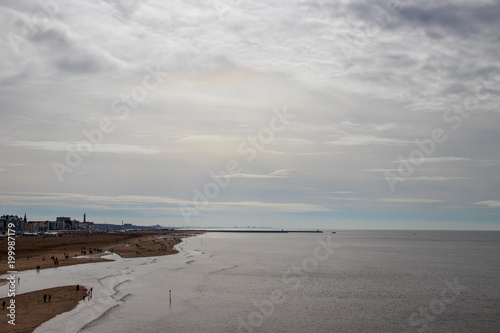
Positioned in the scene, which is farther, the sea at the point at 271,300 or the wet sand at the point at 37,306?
the sea at the point at 271,300

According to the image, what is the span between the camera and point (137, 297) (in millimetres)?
59625

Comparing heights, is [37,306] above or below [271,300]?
above

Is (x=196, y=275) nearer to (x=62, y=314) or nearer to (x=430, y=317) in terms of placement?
(x=62, y=314)

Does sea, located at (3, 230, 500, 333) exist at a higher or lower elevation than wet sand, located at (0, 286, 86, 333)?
lower

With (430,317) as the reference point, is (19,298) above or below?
above

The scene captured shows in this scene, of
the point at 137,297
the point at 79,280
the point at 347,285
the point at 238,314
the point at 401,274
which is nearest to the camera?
the point at 238,314

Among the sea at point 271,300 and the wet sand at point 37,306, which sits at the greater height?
the wet sand at point 37,306

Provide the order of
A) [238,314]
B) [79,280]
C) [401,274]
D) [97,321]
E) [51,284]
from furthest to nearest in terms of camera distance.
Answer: [401,274]
[79,280]
[51,284]
[238,314]
[97,321]

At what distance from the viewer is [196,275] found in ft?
281

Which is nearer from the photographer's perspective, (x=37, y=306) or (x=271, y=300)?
(x=37, y=306)

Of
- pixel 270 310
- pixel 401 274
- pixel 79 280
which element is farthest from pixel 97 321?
pixel 401 274

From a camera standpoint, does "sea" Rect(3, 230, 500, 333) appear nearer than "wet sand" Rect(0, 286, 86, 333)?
No

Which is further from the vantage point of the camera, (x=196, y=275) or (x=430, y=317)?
(x=196, y=275)

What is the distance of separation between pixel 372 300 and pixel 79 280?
2024 inches
